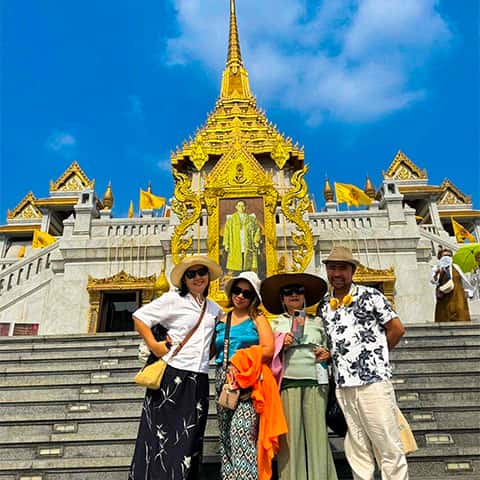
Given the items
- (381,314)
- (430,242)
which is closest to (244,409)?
(381,314)

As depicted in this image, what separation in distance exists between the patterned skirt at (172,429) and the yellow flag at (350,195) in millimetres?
18852

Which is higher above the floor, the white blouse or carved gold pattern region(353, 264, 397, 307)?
carved gold pattern region(353, 264, 397, 307)

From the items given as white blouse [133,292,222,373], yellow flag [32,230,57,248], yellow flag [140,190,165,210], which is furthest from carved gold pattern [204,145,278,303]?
yellow flag [140,190,165,210]

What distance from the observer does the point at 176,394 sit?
10.4ft

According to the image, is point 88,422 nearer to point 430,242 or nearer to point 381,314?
point 381,314

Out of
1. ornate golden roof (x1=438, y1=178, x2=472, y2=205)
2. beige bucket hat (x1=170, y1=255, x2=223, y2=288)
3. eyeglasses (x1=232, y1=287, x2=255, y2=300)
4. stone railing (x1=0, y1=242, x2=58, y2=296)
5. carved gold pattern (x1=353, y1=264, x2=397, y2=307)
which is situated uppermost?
ornate golden roof (x1=438, y1=178, x2=472, y2=205)

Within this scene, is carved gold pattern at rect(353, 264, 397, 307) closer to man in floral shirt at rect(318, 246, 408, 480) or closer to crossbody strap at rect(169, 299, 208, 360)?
man in floral shirt at rect(318, 246, 408, 480)

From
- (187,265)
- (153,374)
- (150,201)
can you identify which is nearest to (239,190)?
(187,265)

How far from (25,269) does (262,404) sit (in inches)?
488

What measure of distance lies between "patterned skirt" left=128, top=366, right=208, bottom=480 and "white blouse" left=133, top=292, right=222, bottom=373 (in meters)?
0.07

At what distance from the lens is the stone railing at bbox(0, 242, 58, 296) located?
43.6ft

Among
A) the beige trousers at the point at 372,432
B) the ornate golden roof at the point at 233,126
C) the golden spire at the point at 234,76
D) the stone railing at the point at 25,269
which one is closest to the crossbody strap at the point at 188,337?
the beige trousers at the point at 372,432

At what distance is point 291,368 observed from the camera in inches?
128

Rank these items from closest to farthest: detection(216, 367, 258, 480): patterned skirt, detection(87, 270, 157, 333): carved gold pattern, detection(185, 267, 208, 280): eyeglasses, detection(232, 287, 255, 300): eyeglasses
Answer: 1. detection(216, 367, 258, 480): patterned skirt
2. detection(232, 287, 255, 300): eyeglasses
3. detection(185, 267, 208, 280): eyeglasses
4. detection(87, 270, 157, 333): carved gold pattern
